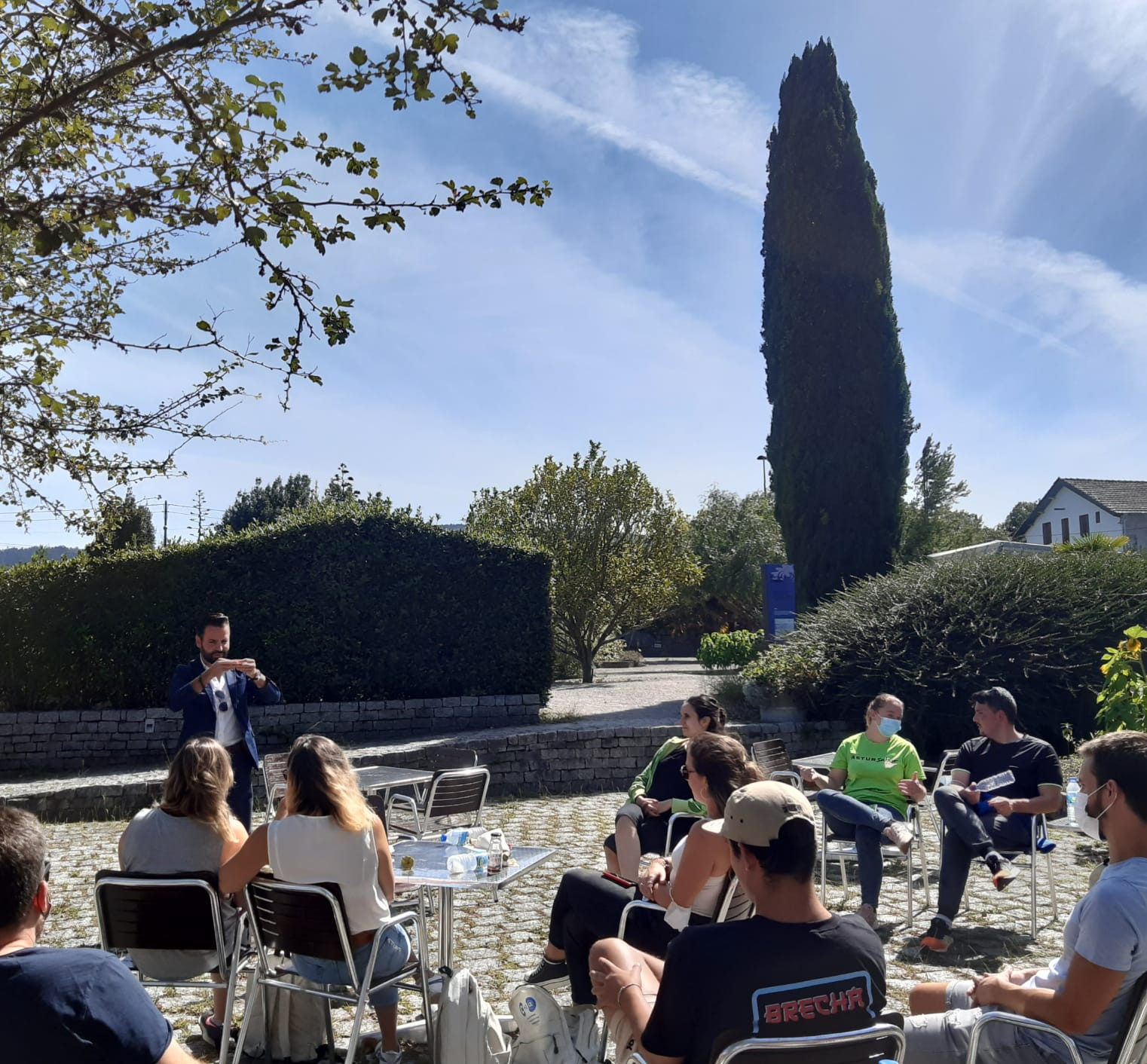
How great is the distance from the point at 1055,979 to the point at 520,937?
321 cm

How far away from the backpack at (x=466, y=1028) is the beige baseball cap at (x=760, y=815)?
139 centimetres

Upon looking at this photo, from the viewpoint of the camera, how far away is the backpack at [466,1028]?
3520 mm

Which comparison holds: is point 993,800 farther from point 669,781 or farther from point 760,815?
point 760,815

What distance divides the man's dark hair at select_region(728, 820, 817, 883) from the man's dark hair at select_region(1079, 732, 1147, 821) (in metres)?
0.96

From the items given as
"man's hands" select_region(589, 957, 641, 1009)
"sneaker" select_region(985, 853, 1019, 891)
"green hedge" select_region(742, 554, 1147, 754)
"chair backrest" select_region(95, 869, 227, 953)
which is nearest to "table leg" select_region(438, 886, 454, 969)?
"chair backrest" select_region(95, 869, 227, 953)

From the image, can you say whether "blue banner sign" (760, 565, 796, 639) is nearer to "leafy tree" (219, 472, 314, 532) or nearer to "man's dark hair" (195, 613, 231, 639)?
"man's dark hair" (195, 613, 231, 639)

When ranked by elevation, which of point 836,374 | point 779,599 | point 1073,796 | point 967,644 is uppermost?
point 836,374

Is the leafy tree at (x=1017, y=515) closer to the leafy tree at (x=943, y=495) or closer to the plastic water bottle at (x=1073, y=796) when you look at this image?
the leafy tree at (x=943, y=495)

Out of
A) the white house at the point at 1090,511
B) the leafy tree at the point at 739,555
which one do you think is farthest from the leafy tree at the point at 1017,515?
the leafy tree at the point at 739,555

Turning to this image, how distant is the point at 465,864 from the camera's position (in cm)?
430

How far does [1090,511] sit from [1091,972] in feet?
174

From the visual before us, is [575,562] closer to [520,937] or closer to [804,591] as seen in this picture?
[804,591]

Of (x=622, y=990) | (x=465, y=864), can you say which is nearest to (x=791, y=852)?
(x=622, y=990)

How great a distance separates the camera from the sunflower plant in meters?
7.48
